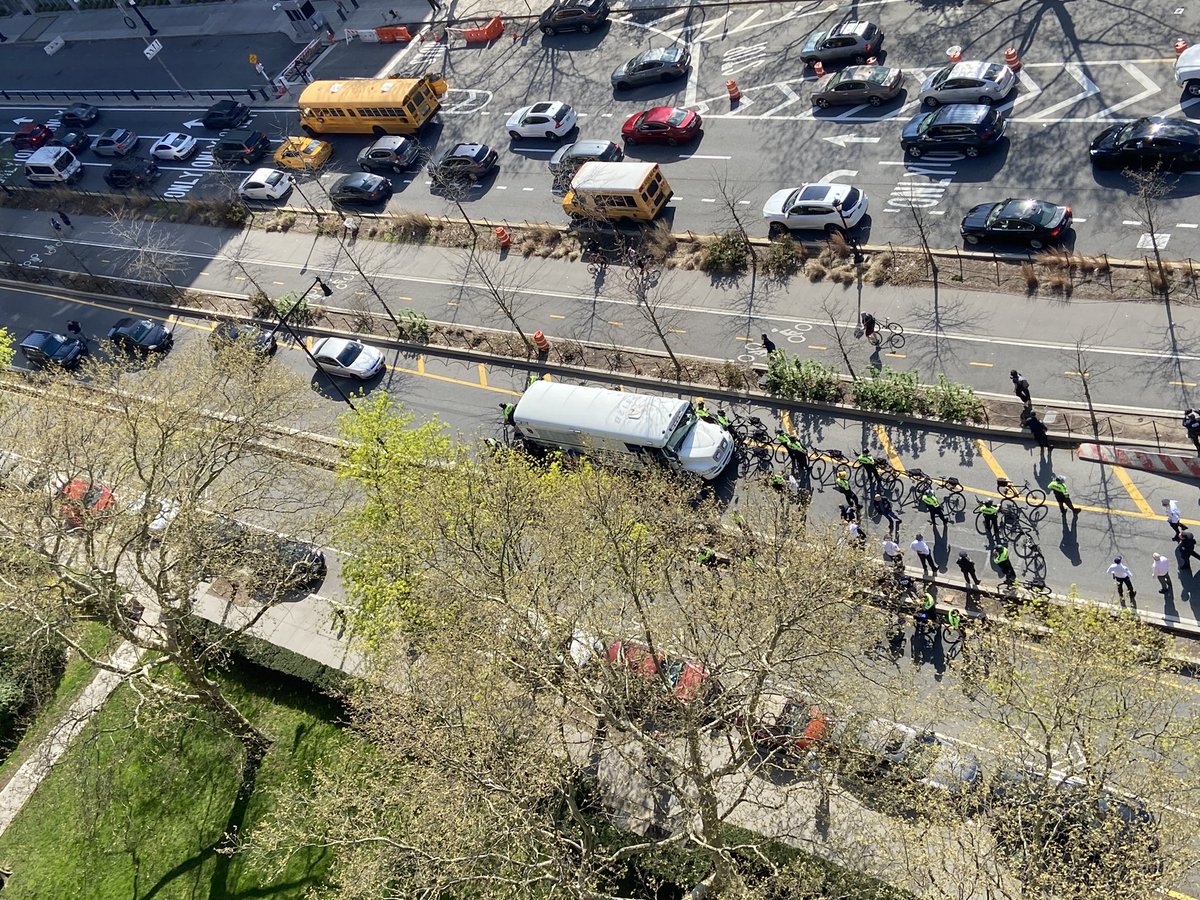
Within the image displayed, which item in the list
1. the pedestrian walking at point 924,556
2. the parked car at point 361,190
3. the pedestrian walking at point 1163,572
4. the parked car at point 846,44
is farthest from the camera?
the parked car at point 361,190

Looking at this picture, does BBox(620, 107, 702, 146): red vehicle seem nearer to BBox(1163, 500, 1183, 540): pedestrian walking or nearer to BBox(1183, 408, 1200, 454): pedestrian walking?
BBox(1183, 408, 1200, 454): pedestrian walking

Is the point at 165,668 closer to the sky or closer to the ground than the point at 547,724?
closer to the ground

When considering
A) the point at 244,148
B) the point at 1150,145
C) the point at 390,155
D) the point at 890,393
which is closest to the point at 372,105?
the point at 390,155

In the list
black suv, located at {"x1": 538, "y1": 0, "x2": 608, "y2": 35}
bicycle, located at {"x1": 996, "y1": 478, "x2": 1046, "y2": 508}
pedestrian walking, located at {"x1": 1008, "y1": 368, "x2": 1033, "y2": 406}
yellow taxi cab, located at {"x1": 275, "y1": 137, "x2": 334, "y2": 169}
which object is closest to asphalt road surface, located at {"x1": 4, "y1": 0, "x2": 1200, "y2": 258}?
black suv, located at {"x1": 538, "y1": 0, "x2": 608, "y2": 35}

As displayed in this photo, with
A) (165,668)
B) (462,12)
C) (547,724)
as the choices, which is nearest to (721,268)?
(547,724)

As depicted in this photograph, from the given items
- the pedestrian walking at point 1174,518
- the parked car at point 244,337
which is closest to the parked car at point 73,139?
the parked car at point 244,337

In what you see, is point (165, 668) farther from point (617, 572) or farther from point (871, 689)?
point (871, 689)

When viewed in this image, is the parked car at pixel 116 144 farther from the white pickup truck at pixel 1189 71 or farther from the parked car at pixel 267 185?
the white pickup truck at pixel 1189 71
